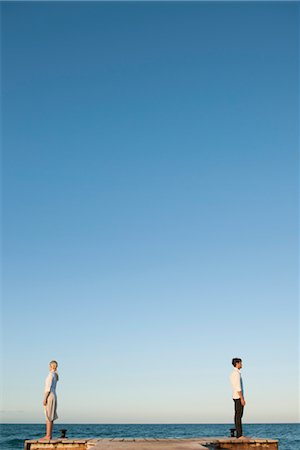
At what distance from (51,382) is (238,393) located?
15.6 feet

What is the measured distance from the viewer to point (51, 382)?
13578mm

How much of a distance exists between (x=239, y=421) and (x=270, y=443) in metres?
0.98

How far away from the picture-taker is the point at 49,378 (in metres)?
13.6

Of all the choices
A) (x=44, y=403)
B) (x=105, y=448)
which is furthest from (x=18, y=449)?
(x=105, y=448)

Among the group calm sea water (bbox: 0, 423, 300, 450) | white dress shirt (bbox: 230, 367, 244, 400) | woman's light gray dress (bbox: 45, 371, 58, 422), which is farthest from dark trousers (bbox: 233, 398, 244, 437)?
calm sea water (bbox: 0, 423, 300, 450)

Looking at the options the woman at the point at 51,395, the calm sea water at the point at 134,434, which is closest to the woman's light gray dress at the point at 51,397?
the woman at the point at 51,395

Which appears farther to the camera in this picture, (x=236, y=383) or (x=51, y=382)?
(x=236, y=383)

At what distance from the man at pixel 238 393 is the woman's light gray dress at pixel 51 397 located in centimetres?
457

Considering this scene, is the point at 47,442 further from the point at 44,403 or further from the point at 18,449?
the point at 18,449

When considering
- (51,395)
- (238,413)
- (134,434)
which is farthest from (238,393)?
(134,434)

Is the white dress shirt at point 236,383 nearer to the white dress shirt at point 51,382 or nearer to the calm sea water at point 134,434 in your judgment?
the white dress shirt at point 51,382

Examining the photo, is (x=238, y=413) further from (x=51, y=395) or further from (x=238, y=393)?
(x=51, y=395)

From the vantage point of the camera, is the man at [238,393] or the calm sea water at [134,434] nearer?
the man at [238,393]

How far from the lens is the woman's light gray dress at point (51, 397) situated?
13602 millimetres
